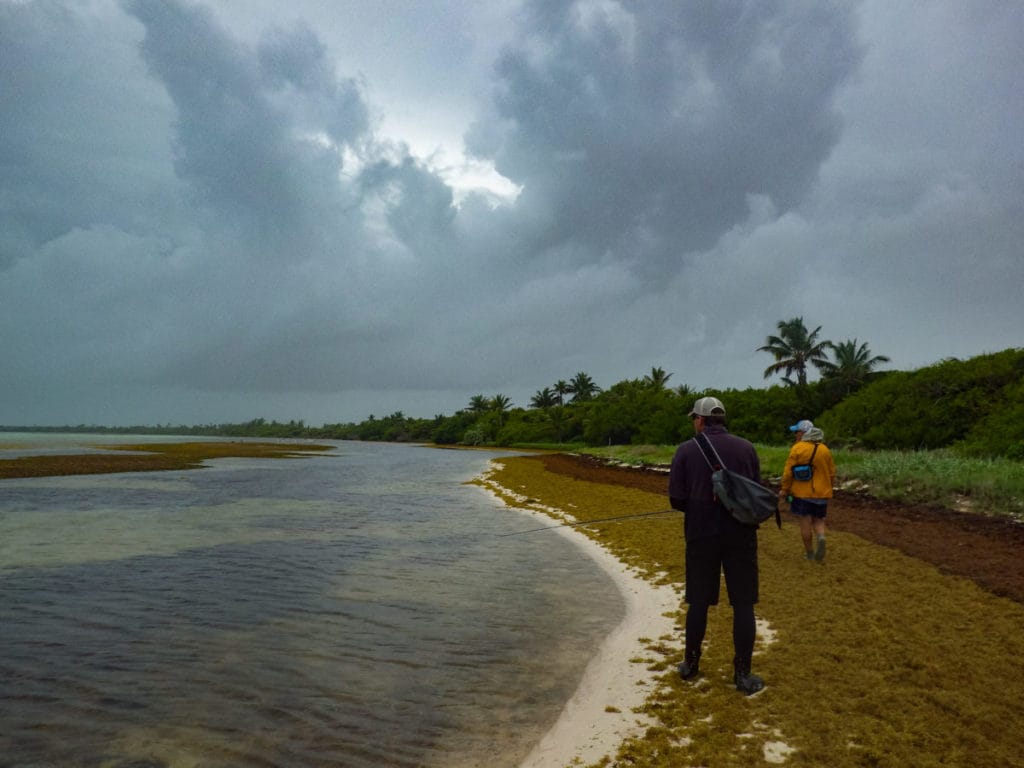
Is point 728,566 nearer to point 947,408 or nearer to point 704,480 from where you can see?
point 704,480

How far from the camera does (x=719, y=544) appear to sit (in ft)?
15.3

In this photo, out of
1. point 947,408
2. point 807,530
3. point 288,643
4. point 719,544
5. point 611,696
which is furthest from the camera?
point 947,408

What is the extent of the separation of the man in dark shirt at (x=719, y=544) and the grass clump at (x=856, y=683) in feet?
1.50

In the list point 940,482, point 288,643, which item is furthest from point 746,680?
point 940,482

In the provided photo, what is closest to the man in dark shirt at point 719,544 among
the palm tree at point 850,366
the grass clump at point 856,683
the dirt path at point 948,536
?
the grass clump at point 856,683

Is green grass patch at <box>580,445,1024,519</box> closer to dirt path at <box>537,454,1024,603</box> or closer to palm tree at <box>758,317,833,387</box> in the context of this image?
dirt path at <box>537,454,1024,603</box>

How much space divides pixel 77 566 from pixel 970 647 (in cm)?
1313

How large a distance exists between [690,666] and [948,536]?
9140 mm

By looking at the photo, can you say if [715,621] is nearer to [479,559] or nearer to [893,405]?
[479,559]

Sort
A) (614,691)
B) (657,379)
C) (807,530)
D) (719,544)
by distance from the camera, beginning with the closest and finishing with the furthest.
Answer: (719,544) → (614,691) → (807,530) → (657,379)

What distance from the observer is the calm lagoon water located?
4.37 meters

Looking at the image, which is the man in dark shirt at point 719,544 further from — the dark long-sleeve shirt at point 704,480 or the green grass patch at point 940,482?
the green grass patch at point 940,482

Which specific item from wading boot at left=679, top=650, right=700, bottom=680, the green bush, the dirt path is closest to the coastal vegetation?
the green bush

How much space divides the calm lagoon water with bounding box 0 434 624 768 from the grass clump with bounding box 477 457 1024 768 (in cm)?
117
